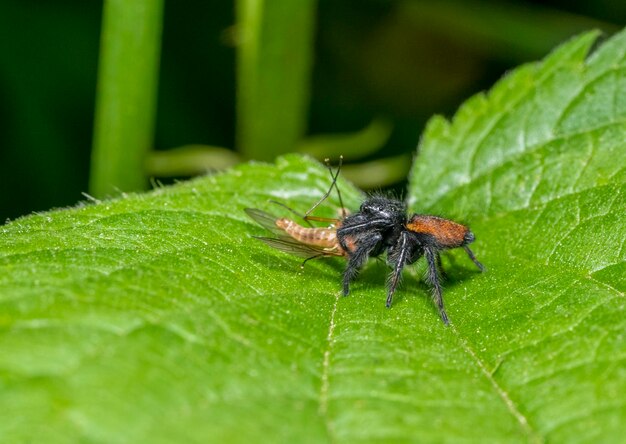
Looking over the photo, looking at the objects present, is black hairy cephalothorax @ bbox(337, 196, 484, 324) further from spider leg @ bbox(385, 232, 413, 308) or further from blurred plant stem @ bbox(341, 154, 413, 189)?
blurred plant stem @ bbox(341, 154, 413, 189)

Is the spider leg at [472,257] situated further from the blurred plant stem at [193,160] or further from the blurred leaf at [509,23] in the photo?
the blurred leaf at [509,23]

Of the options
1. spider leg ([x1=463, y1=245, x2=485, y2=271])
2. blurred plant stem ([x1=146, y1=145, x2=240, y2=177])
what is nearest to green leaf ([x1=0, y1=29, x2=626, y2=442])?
spider leg ([x1=463, y1=245, x2=485, y2=271])

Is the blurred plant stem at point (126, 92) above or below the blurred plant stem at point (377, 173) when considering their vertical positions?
above

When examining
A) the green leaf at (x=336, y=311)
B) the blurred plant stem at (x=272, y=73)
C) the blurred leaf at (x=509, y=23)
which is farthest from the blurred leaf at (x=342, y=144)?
the green leaf at (x=336, y=311)

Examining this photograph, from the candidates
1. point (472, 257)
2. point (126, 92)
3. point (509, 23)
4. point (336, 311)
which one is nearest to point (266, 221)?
point (336, 311)

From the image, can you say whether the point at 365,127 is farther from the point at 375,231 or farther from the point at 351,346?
the point at 351,346

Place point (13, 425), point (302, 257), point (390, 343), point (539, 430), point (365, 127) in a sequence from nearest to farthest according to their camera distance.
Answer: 1. point (13, 425)
2. point (539, 430)
3. point (390, 343)
4. point (302, 257)
5. point (365, 127)

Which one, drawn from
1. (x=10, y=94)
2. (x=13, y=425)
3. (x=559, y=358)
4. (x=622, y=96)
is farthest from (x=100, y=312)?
(x=10, y=94)
